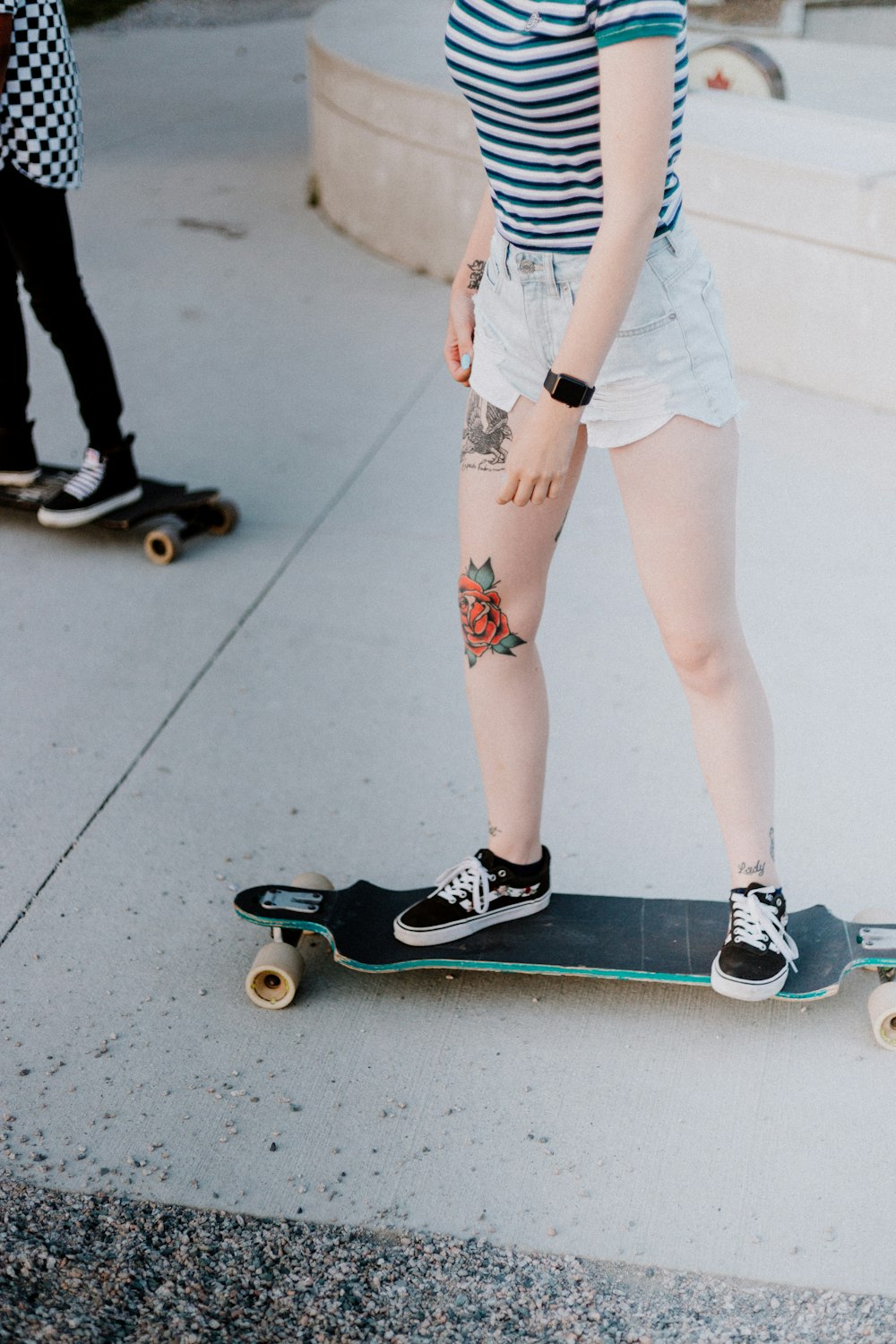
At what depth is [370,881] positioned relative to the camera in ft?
9.02

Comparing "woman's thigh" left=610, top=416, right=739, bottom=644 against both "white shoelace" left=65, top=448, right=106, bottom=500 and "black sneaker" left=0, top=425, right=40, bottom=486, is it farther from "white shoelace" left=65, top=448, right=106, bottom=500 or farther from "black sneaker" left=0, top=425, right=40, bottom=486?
"black sneaker" left=0, top=425, right=40, bottom=486

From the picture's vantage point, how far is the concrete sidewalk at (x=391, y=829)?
2.12m

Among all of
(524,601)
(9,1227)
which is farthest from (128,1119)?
(524,601)

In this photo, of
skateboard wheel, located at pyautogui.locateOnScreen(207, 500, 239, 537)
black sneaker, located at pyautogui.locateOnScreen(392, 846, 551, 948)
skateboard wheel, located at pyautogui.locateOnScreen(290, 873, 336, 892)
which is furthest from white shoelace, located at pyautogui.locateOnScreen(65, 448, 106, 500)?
black sneaker, located at pyautogui.locateOnScreen(392, 846, 551, 948)

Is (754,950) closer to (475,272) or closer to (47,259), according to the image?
(475,272)

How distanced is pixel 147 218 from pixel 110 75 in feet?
15.1

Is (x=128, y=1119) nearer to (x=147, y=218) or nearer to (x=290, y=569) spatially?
(x=290, y=569)

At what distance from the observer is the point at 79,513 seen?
4043 mm

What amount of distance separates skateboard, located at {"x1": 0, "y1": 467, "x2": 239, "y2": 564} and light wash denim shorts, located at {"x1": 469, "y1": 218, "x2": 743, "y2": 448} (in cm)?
218

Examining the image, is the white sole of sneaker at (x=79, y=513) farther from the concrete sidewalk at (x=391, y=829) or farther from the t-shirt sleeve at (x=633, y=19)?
the t-shirt sleeve at (x=633, y=19)

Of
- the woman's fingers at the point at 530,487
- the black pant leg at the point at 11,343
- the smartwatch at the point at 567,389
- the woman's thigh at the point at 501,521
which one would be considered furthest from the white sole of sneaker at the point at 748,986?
the black pant leg at the point at 11,343

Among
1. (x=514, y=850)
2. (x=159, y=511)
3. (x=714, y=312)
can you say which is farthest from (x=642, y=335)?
(x=159, y=511)

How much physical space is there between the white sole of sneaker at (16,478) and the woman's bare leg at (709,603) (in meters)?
2.58

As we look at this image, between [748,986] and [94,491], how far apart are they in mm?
2591
